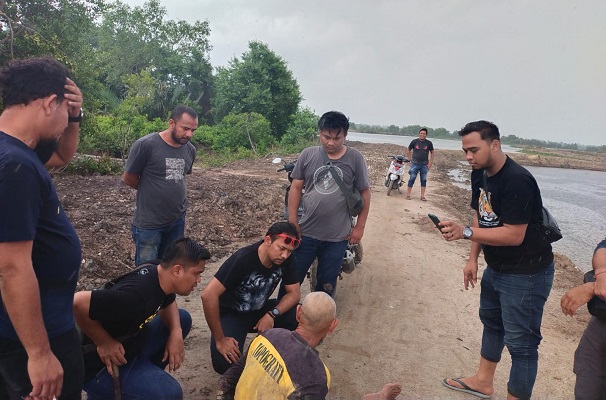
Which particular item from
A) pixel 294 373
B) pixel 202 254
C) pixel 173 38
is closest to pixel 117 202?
pixel 202 254

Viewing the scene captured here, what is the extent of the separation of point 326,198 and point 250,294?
3.75 feet

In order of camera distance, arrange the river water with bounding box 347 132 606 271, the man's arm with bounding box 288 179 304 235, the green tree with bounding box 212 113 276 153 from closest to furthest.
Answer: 1. the man's arm with bounding box 288 179 304 235
2. the river water with bounding box 347 132 606 271
3. the green tree with bounding box 212 113 276 153

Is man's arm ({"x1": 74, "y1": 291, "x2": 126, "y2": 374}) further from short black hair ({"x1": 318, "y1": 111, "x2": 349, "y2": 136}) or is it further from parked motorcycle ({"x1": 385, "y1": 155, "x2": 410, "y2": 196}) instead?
parked motorcycle ({"x1": 385, "y1": 155, "x2": 410, "y2": 196})

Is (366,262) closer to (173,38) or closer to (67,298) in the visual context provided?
(67,298)

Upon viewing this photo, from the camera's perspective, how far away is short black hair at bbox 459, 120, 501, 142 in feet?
9.04

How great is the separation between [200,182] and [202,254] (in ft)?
23.9

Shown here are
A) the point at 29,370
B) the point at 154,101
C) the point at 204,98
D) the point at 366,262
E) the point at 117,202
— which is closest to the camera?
the point at 29,370

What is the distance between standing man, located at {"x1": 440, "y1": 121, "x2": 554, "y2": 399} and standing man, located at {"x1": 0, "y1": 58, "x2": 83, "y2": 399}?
220 cm

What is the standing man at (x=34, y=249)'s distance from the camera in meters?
1.52

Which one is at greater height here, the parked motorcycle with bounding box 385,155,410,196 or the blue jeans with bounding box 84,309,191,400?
the parked motorcycle with bounding box 385,155,410,196

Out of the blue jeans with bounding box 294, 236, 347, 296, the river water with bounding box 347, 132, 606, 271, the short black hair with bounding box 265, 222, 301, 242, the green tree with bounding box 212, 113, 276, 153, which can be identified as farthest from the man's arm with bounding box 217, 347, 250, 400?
the green tree with bounding box 212, 113, 276, 153

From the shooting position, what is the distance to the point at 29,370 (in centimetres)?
162

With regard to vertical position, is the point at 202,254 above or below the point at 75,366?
above

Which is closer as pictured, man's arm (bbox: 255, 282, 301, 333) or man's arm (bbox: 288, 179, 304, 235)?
man's arm (bbox: 255, 282, 301, 333)
